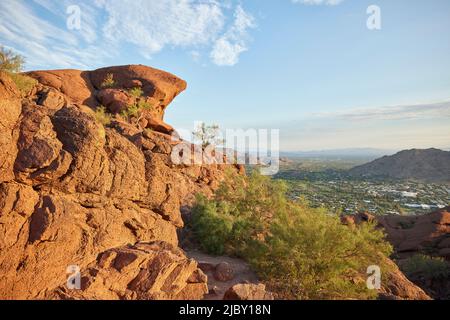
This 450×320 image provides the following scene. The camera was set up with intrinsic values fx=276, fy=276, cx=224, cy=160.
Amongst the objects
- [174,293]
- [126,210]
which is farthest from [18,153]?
[174,293]

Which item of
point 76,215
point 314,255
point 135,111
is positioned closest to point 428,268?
point 314,255

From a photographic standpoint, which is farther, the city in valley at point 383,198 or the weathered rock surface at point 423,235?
the city in valley at point 383,198

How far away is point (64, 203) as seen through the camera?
9.07 meters

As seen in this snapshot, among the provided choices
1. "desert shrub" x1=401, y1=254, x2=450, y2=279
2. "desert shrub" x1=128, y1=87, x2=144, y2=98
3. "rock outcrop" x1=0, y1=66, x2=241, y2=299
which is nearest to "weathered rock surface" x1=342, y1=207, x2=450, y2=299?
"desert shrub" x1=401, y1=254, x2=450, y2=279

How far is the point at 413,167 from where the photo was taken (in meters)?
134

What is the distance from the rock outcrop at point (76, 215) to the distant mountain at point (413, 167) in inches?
5541

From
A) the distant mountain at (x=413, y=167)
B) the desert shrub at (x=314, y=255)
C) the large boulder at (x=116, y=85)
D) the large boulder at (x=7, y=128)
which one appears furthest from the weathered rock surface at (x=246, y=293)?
the distant mountain at (x=413, y=167)

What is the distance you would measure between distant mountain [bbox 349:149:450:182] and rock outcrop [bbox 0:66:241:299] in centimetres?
14074

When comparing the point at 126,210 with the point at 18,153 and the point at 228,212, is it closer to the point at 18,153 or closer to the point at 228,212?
the point at 18,153

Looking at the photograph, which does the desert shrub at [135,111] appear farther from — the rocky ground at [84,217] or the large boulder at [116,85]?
the rocky ground at [84,217]

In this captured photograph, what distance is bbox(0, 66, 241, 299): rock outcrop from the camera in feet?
25.9

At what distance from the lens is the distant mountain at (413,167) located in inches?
4865

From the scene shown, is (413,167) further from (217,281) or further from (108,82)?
(217,281)
